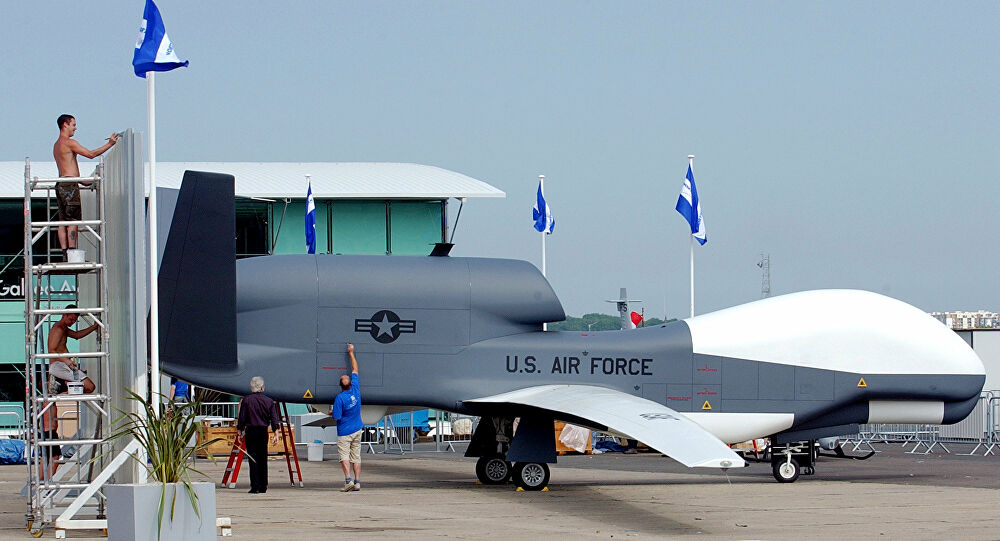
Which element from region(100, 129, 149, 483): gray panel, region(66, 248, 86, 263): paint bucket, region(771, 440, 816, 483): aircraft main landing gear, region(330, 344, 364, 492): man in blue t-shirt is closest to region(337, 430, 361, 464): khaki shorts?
region(330, 344, 364, 492): man in blue t-shirt

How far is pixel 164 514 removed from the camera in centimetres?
1002

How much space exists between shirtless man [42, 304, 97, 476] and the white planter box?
2.75 meters

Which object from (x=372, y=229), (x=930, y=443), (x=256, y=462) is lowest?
(x=930, y=443)

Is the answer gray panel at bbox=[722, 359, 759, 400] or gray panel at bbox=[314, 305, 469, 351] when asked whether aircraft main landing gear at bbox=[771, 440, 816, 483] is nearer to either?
gray panel at bbox=[722, 359, 759, 400]

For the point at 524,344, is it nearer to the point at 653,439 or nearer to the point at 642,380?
the point at 642,380

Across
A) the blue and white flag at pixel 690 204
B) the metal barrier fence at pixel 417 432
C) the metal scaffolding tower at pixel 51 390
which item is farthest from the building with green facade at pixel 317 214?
the metal scaffolding tower at pixel 51 390

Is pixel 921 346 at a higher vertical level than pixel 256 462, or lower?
higher

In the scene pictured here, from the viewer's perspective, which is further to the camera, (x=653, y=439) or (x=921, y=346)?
(x=921, y=346)

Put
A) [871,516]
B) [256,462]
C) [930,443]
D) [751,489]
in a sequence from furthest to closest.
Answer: [930,443] → [751,489] → [256,462] → [871,516]

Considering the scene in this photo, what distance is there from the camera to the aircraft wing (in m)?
12.2

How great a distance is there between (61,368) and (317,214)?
84.7ft

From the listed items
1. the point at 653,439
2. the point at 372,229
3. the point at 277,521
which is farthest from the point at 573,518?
→ the point at 372,229

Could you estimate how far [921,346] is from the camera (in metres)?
19.1

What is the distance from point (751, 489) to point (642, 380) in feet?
7.67
